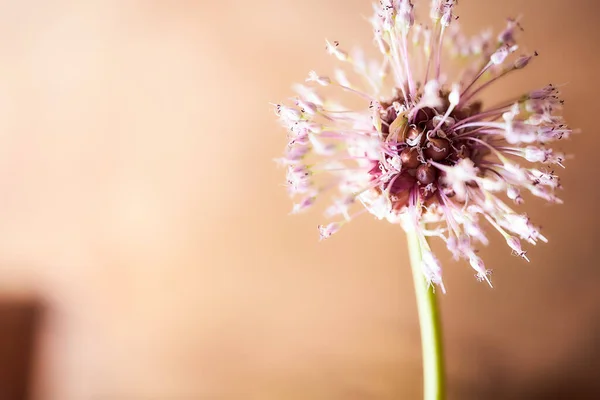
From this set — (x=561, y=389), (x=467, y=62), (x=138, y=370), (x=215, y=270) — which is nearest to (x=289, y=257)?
(x=215, y=270)

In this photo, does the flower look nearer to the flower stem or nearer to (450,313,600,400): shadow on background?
the flower stem

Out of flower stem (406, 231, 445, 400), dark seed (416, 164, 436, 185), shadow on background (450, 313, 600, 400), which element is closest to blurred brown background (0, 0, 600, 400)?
shadow on background (450, 313, 600, 400)

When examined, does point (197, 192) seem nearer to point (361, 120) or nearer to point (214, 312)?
point (214, 312)

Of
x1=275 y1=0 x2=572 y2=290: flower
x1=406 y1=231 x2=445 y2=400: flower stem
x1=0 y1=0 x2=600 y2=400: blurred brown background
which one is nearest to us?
x1=275 y1=0 x2=572 y2=290: flower

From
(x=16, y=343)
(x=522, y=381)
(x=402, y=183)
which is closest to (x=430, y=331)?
(x=402, y=183)

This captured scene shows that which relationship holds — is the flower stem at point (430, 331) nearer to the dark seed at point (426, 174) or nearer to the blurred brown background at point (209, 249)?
the dark seed at point (426, 174)

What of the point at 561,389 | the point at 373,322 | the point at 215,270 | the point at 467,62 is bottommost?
the point at 561,389

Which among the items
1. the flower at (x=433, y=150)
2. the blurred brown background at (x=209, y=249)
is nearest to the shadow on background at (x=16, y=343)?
the blurred brown background at (x=209, y=249)
